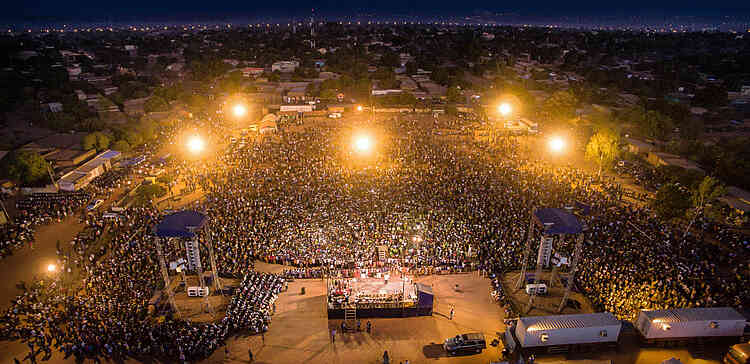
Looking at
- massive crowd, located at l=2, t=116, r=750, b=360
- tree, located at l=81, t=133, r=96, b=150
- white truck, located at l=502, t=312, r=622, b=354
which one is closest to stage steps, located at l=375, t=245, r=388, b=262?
massive crowd, located at l=2, t=116, r=750, b=360

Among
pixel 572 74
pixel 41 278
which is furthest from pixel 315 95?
pixel 572 74

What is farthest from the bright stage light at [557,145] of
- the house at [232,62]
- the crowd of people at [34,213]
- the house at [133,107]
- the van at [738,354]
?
the house at [232,62]

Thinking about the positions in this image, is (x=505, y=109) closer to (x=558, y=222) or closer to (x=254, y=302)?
(x=558, y=222)

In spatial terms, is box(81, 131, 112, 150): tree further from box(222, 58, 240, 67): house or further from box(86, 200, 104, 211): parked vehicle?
box(222, 58, 240, 67): house

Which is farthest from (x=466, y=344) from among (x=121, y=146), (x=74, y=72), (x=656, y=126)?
(x=74, y=72)

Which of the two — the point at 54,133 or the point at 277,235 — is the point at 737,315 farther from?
the point at 54,133

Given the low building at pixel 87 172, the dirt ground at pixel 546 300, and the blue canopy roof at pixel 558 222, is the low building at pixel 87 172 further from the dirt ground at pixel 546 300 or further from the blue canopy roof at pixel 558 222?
the blue canopy roof at pixel 558 222
